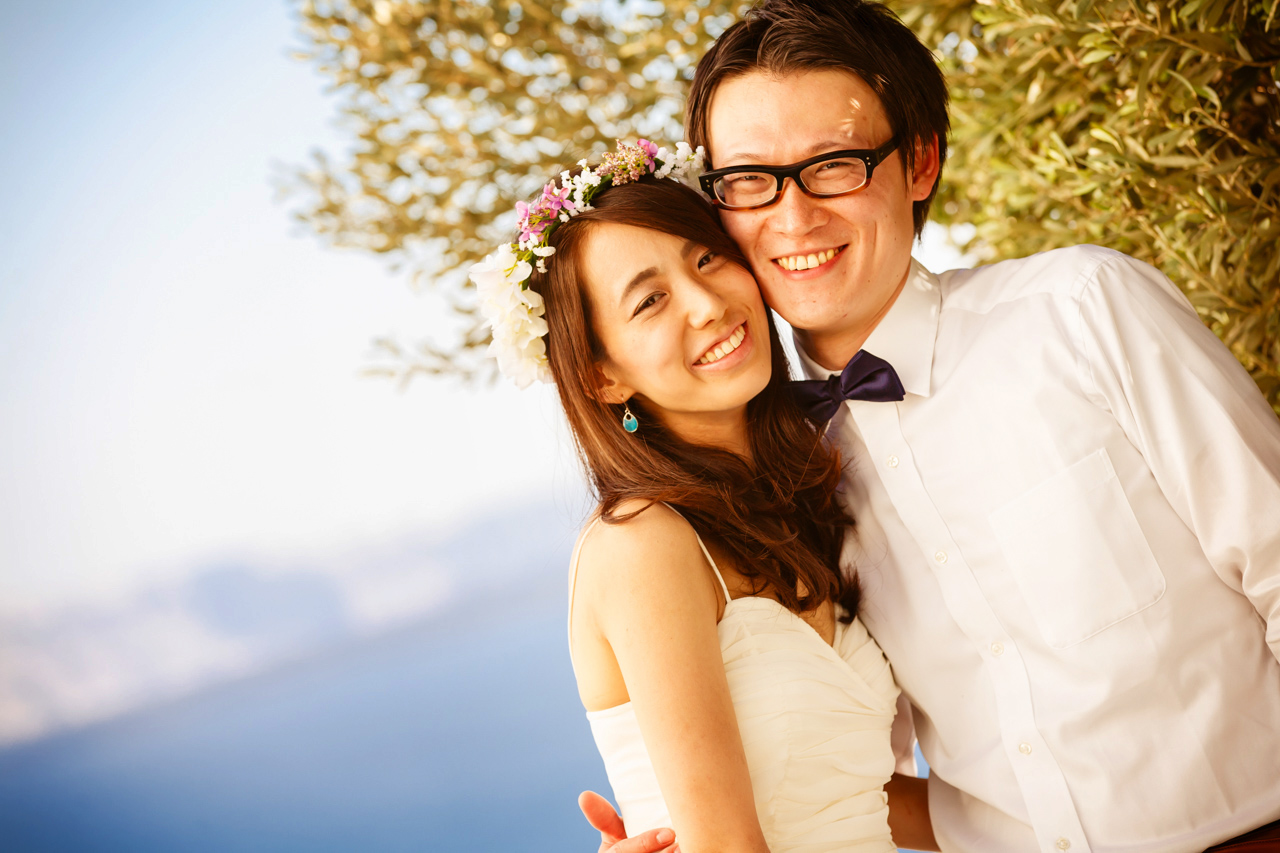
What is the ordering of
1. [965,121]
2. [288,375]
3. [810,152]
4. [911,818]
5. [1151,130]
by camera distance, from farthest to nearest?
[288,375] < [965,121] < [1151,130] < [911,818] < [810,152]

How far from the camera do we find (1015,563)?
1.46 meters

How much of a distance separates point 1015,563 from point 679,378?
660 mm

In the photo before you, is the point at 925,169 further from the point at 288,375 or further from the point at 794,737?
the point at 288,375

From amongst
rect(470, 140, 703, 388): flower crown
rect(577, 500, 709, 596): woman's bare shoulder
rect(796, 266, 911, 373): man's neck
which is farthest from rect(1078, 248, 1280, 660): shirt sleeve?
rect(470, 140, 703, 388): flower crown

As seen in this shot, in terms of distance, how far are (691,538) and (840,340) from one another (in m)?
0.56

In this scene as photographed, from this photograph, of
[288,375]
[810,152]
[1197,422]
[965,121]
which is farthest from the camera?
[288,375]

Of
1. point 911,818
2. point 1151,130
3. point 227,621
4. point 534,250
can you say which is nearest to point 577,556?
point 534,250

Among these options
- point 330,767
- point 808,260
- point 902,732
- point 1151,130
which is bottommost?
point 330,767

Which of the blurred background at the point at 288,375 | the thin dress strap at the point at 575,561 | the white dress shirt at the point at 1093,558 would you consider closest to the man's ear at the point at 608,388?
the thin dress strap at the point at 575,561

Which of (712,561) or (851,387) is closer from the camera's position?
(712,561)

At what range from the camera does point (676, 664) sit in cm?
134

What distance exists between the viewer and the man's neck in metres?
1.69

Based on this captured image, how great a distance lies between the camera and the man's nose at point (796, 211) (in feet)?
5.15

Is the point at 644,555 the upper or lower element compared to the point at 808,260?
lower
